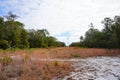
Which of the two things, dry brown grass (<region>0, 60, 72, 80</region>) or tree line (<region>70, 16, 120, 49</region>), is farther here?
tree line (<region>70, 16, 120, 49</region>)

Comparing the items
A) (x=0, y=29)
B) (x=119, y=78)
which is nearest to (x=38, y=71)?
(x=119, y=78)

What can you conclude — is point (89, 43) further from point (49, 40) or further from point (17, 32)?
point (49, 40)

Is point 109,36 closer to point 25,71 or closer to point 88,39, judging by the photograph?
point 88,39

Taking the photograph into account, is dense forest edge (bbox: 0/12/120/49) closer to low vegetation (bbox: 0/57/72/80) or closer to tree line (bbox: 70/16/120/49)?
tree line (bbox: 70/16/120/49)

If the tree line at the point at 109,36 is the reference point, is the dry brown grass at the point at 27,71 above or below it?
below

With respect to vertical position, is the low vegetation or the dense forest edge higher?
the dense forest edge

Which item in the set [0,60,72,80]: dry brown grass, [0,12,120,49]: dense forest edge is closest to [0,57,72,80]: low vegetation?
[0,60,72,80]: dry brown grass

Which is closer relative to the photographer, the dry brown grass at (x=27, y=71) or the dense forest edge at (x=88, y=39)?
the dry brown grass at (x=27, y=71)

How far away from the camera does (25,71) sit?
8.52 metres

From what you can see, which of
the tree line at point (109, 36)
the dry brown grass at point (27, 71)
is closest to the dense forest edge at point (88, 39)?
the tree line at point (109, 36)

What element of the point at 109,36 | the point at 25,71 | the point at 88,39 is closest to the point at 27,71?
the point at 25,71

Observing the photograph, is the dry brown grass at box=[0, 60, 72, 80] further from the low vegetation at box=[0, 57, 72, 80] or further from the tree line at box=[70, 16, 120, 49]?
the tree line at box=[70, 16, 120, 49]

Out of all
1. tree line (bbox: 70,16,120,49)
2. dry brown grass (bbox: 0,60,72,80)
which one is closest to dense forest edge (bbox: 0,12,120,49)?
tree line (bbox: 70,16,120,49)

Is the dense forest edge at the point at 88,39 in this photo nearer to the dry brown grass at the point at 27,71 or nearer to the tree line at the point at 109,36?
the tree line at the point at 109,36
